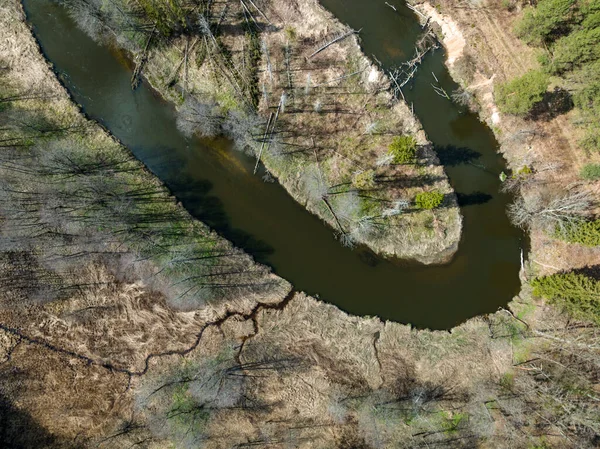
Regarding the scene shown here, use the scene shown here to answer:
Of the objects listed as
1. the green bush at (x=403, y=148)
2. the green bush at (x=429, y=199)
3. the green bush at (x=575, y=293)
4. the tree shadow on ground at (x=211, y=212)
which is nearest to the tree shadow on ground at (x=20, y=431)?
the tree shadow on ground at (x=211, y=212)

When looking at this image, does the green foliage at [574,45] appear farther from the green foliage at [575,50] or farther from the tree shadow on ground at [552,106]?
the tree shadow on ground at [552,106]

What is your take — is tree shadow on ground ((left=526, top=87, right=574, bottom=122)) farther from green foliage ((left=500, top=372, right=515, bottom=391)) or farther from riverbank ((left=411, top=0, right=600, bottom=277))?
green foliage ((left=500, top=372, right=515, bottom=391))

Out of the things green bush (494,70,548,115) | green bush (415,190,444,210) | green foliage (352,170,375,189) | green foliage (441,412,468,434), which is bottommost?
green foliage (441,412,468,434)

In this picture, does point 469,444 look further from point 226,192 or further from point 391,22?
point 391,22

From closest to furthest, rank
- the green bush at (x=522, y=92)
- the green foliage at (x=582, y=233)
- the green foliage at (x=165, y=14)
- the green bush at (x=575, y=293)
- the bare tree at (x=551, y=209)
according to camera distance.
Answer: the green bush at (x=575, y=293) → the green foliage at (x=582, y=233) → the green bush at (x=522, y=92) → the bare tree at (x=551, y=209) → the green foliage at (x=165, y=14)

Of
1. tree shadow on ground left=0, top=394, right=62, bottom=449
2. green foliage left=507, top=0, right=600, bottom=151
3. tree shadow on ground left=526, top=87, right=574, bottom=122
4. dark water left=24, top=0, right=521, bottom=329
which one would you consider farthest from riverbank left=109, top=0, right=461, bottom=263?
tree shadow on ground left=0, top=394, right=62, bottom=449

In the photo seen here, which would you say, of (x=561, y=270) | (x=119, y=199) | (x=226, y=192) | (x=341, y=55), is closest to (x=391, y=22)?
(x=341, y=55)
